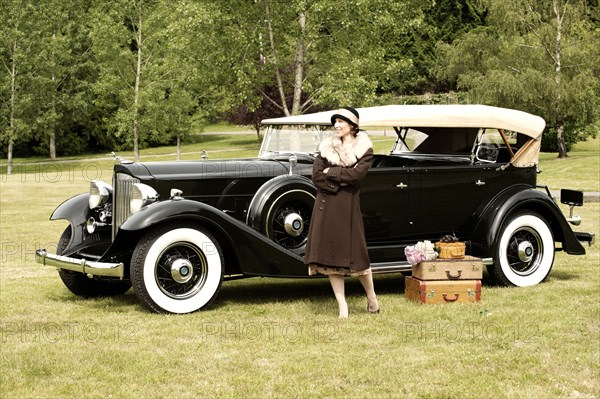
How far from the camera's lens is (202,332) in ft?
22.9

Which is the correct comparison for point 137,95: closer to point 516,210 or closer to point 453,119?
point 453,119

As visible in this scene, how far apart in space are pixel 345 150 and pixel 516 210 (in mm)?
2656

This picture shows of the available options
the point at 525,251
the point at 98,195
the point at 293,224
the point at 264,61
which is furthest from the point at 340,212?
the point at 264,61

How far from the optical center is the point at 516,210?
9156 mm

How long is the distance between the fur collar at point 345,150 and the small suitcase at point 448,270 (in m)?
1.52

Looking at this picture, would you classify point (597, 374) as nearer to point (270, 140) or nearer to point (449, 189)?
point (449, 189)

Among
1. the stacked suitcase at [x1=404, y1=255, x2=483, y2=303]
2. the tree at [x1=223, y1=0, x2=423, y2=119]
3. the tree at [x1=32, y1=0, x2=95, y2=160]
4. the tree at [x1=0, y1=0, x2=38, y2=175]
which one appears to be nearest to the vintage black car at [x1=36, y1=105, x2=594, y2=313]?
the stacked suitcase at [x1=404, y1=255, x2=483, y2=303]

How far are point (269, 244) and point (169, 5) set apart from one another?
110 feet

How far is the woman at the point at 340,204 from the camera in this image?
7293 mm

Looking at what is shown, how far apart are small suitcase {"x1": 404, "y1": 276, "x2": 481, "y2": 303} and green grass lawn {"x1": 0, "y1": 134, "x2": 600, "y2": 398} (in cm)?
14

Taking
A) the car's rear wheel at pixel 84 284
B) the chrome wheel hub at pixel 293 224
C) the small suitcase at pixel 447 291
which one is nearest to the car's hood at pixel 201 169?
the chrome wheel hub at pixel 293 224

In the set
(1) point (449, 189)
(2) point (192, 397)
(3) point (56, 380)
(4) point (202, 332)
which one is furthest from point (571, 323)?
(3) point (56, 380)

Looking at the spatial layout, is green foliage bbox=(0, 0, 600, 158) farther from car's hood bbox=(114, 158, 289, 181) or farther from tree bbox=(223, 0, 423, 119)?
car's hood bbox=(114, 158, 289, 181)

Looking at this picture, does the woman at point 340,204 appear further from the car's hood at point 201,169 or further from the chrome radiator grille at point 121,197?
the chrome radiator grille at point 121,197
